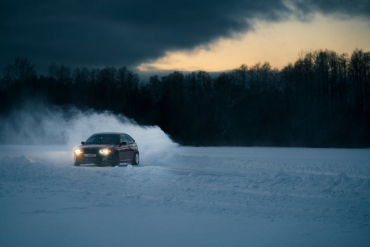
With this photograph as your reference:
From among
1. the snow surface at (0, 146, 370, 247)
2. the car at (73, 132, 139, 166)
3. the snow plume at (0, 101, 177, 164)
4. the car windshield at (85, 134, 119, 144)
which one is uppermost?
the snow plume at (0, 101, 177, 164)

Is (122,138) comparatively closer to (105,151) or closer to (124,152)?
(124,152)

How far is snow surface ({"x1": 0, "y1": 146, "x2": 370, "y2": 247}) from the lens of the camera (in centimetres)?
598

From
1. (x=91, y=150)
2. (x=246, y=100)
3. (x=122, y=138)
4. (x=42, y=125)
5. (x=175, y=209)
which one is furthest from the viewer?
(x=246, y=100)

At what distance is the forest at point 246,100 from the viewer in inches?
2341

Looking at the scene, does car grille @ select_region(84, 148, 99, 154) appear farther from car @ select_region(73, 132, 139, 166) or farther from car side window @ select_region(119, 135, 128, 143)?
car side window @ select_region(119, 135, 128, 143)

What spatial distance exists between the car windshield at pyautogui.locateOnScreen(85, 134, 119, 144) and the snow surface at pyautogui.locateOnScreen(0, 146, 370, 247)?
15.3 ft

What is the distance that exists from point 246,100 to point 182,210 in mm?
58343

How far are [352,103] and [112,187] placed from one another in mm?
57939

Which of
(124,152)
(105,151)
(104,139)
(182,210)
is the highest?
(104,139)

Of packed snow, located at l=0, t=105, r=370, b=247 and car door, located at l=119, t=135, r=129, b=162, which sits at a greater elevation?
car door, located at l=119, t=135, r=129, b=162

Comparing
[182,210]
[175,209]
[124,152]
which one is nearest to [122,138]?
[124,152]

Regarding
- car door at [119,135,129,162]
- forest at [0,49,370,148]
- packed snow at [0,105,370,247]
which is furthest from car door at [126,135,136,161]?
forest at [0,49,370,148]

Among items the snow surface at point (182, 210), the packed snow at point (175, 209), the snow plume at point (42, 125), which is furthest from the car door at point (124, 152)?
the snow plume at point (42, 125)

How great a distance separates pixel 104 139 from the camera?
61.2 feet
